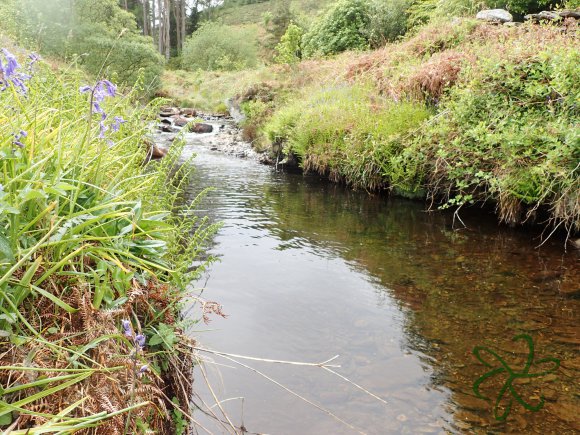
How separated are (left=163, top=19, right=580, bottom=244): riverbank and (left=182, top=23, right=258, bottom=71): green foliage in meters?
27.9

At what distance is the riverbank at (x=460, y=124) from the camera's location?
5.00 m

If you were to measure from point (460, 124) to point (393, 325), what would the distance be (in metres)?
3.93

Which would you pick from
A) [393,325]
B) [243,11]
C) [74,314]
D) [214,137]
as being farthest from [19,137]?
[243,11]

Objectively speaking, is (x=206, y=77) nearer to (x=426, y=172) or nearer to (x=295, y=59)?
(x=295, y=59)

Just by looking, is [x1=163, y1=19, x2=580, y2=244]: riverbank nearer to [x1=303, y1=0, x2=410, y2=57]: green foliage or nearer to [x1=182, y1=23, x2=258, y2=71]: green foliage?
[x1=303, y1=0, x2=410, y2=57]: green foliage

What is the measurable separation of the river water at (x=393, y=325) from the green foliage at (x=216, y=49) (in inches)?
1322

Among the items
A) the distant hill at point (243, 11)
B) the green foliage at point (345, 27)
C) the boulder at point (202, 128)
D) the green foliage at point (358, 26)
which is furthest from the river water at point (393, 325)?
the distant hill at point (243, 11)

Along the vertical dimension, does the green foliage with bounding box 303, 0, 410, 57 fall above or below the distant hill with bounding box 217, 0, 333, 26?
below

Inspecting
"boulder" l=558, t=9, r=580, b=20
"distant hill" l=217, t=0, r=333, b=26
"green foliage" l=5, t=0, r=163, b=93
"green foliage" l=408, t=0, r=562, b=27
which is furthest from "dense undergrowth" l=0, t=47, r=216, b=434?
"distant hill" l=217, t=0, r=333, b=26

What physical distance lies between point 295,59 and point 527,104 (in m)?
11.7

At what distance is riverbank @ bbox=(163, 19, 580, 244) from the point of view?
5.00 metres

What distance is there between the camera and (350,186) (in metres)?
8.50

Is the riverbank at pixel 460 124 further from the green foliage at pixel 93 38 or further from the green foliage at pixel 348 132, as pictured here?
the green foliage at pixel 93 38

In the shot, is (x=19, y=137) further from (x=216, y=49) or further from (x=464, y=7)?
(x=216, y=49)
